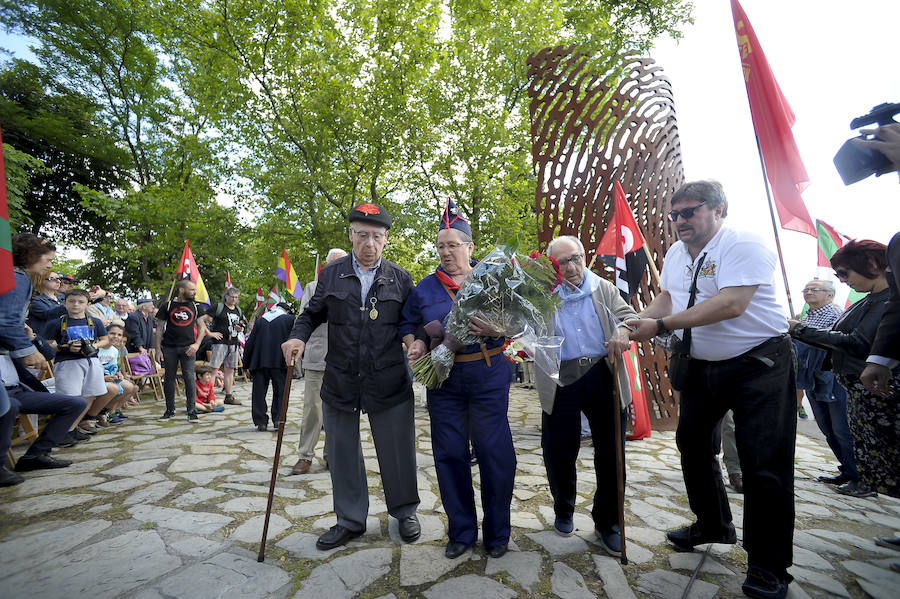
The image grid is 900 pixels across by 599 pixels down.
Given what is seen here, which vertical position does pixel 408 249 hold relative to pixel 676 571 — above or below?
above

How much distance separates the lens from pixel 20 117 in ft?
50.6

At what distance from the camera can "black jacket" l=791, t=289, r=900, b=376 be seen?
2732 mm

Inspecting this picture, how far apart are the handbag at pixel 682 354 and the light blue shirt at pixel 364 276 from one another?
6.48 ft

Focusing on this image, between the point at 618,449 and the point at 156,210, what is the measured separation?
16.4 meters

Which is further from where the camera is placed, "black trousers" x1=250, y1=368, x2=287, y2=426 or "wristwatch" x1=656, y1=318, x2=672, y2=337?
"black trousers" x1=250, y1=368, x2=287, y2=426

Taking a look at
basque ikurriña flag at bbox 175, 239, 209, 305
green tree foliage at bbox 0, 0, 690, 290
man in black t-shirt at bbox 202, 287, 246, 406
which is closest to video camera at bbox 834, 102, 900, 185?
man in black t-shirt at bbox 202, 287, 246, 406

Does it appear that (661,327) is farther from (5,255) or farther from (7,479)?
(7,479)

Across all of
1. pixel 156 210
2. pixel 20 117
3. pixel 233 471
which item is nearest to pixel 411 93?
pixel 156 210

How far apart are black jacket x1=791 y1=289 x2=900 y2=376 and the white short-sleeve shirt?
428 millimetres

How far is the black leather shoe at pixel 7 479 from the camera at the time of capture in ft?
12.5

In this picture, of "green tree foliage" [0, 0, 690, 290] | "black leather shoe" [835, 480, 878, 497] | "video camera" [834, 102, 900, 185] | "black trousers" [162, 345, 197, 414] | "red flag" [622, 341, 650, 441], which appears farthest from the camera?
"green tree foliage" [0, 0, 690, 290]

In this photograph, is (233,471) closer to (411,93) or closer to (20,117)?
(411,93)

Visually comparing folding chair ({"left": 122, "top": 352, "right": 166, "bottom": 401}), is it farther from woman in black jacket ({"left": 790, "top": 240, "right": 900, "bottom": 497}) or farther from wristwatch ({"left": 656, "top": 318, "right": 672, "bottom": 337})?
woman in black jacket ({"left": 790, "top": 240, "right": 900, "bottom": 497})

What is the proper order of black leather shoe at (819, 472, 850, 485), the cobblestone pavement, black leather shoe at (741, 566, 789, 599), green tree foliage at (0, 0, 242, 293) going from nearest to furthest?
black leather shoe at (741, 566, 789, 599) → the cobblestone pavement → black leather shoe at (819, 472, 850, 485) → green tree foliage at (0, 0, 242, 293)
